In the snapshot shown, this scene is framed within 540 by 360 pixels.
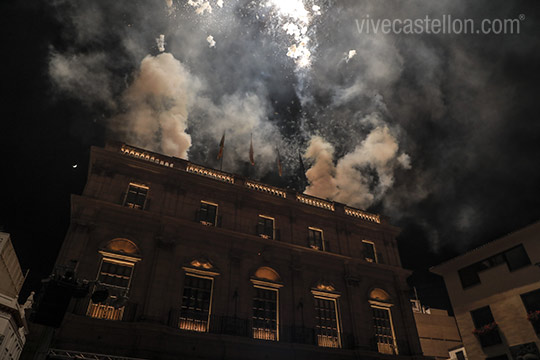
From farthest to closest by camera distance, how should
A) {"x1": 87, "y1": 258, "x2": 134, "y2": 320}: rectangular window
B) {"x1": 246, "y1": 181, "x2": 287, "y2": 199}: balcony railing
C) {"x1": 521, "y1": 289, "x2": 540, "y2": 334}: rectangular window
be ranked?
{"x1": 246, "y1": 181, "x2": 287, "y2": 199}: balcony railing → {"x1": 521, "y1": 289, "x2": 540, "y2": 334}: rectangular window → {"x1": 87, "y1": 258, "x2": 134, "y2": 320}: rectangular window

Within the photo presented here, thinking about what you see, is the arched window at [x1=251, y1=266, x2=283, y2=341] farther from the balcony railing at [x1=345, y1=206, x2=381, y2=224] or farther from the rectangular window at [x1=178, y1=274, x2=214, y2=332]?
the balcony railing at [x1=345, y1=206, x2=381, y2=224]

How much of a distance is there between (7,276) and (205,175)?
14577mm

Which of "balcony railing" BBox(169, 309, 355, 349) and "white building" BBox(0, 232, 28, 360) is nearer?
"white building" BBox(0, 232, 28, 360)

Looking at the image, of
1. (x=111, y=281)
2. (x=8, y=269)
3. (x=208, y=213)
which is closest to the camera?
(x=111, y=281)

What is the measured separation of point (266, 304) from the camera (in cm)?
2139

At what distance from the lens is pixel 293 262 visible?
76.6ft

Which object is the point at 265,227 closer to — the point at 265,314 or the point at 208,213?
the point at 208,213

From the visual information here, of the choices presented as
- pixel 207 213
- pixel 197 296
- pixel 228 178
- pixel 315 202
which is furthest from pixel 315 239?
pixel 197 296

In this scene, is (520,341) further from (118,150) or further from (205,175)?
(118,150)

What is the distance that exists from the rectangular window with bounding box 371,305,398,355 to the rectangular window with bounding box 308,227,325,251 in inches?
212

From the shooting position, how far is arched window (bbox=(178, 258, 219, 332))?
62.4ft

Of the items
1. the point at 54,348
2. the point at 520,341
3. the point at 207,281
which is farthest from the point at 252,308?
the point at 520,341

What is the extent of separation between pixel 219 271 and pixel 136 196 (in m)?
6.93

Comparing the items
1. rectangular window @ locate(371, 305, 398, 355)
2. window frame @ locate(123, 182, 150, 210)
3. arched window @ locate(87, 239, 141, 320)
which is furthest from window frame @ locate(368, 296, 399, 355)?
window frame @ locate(123, 182, 150, 210)
